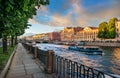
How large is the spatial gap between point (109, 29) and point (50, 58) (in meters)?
109

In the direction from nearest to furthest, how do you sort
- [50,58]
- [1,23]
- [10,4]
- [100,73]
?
[100,73] < [10,4] < [1,23] < [50,58]

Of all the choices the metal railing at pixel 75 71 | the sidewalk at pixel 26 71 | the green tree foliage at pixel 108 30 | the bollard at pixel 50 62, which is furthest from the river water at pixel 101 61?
the green tree foliage at pixel 108 30

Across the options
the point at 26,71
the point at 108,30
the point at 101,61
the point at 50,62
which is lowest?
the point at 101,61

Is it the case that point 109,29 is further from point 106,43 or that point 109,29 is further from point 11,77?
point 11,77

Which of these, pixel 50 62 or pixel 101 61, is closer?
pixel 50 62

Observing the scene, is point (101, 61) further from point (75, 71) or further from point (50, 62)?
point (75, 71)

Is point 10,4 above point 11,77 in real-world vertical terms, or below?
above

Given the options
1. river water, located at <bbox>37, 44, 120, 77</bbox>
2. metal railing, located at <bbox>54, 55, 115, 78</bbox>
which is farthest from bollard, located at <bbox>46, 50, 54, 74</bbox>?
river water, located at <bbox>37, 44, 120, 77</bbox>

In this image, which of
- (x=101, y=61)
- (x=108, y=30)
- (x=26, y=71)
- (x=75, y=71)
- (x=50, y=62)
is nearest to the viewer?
(x=75, y=71)

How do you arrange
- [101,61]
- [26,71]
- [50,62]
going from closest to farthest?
[50,62] → [26,71] → [101,61]

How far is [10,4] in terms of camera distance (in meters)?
6.91

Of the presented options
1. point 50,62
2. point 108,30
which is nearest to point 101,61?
point 50,62

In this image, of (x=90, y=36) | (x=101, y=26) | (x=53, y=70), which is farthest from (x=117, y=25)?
(x=53, y=70)

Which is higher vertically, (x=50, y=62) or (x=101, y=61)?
(x=50, y=62)
